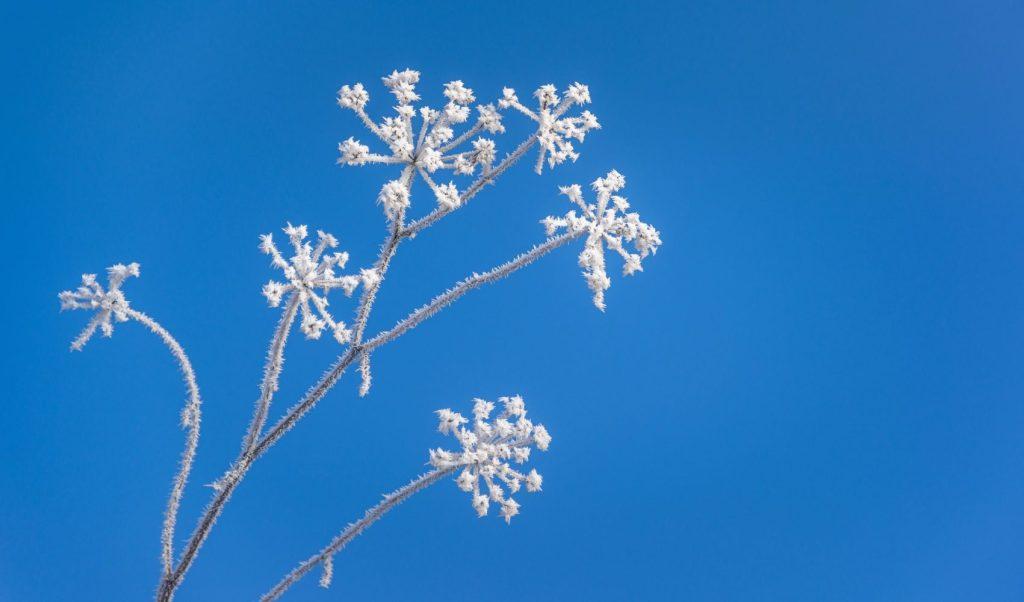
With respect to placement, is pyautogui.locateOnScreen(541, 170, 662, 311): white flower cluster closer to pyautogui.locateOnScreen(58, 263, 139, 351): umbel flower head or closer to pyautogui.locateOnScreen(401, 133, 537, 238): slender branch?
pyautogui.locateOnScreen(401, 133, 537, 238): slender branch

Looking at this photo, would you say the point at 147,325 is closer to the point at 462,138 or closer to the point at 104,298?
the point at 104,298

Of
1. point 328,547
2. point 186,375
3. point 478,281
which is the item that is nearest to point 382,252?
point 478,281

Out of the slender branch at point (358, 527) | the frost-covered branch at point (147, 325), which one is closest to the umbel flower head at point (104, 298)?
the frost-covered branch at point (147, 325)

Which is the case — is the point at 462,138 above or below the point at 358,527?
above

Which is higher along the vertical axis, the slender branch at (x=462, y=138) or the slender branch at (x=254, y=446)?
the slender branch at (x=462, y=138)

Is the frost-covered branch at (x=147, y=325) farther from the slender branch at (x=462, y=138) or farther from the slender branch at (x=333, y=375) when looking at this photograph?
the slender branch at (x=462, y=138)

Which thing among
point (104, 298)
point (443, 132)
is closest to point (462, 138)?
point (443, 132)
